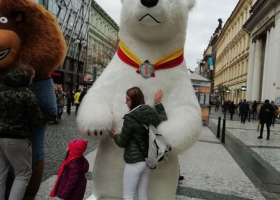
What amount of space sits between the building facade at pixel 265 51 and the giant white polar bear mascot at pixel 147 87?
17.6 metres

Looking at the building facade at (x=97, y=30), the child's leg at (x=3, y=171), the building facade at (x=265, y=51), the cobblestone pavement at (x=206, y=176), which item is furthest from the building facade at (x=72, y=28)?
the child's leg at (x=3, y=171)

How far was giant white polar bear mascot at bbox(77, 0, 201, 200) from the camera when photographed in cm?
247

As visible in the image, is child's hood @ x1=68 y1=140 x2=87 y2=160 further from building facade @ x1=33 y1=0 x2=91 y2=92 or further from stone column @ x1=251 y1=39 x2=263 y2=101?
building facade @ x1=33 y1=0 x2=91 y2=92

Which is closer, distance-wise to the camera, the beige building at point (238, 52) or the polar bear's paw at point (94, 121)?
the polar bear's paw at point (94, 121)

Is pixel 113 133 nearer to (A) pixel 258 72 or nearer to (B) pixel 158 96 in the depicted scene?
(B) pixel 158 96

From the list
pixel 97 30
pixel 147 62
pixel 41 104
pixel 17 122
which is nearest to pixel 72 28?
pixel 97 30

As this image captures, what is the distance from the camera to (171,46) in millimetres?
2672

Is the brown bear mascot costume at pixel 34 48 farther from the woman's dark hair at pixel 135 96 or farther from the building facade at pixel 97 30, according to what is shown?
the building facade at pixel 97 30

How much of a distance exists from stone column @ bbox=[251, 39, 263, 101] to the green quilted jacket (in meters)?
25.9

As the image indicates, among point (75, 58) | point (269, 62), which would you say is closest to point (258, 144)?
point (269, 62)

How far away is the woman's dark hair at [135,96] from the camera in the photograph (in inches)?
94.5

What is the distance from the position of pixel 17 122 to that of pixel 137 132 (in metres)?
1.06

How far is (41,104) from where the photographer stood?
295cm

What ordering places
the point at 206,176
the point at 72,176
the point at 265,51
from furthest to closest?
the point at 265,51, the point at 206,176, the point at 72,176
